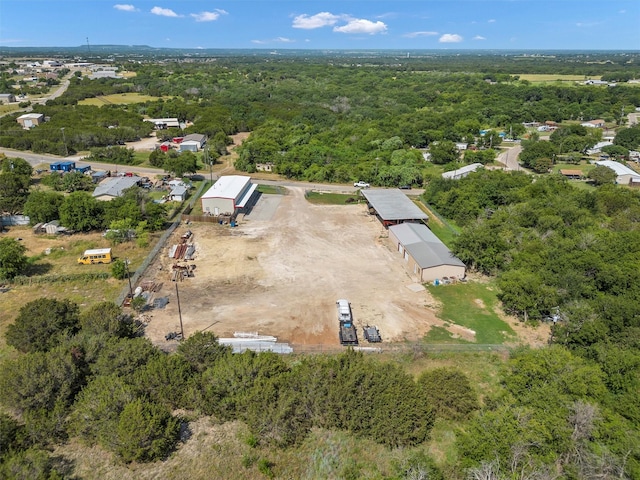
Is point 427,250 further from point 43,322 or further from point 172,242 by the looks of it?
point 43,322

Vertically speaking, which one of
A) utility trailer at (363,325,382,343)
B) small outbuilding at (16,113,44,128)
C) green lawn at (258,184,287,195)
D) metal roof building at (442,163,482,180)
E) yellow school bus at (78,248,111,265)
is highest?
small outbuilding at (16,113,44,128)


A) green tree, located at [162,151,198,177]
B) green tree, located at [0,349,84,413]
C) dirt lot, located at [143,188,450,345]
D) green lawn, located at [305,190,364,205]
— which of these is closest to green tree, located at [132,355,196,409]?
green tree, located at [0,349,84,413]

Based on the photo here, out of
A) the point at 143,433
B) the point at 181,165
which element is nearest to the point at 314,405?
the point at 143,433

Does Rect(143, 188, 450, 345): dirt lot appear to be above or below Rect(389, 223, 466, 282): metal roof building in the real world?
below

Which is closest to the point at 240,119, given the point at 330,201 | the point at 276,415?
the point at 330,201

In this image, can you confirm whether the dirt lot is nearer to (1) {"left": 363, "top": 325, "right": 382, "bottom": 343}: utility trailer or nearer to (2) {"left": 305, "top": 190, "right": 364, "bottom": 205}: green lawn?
(1) {"left": 363, "top": 325, "right": 382, "bottom": 343}: utility trailer
